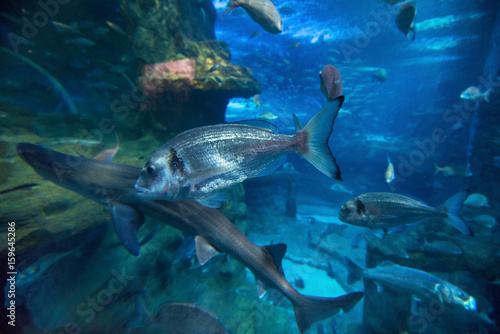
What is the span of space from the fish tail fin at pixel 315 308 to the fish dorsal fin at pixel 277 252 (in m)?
0.69

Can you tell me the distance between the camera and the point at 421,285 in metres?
3.73

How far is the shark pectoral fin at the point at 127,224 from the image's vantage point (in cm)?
206

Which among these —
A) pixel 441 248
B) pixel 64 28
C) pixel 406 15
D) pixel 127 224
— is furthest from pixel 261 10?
pixel 441 248

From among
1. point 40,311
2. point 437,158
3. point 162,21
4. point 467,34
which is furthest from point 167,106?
point 467,34

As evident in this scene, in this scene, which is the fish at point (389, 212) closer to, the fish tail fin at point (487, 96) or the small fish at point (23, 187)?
the small fish at point (23, 187)

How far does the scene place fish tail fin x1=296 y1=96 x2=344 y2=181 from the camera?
5.00ft

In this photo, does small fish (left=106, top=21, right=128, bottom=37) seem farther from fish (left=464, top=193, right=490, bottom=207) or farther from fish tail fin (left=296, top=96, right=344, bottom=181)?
fish (left=464, top=193, right=490, bottom=207)

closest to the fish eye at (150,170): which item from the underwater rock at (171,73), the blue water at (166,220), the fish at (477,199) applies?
the blue water at (166,220)

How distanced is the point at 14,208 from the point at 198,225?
2.38m

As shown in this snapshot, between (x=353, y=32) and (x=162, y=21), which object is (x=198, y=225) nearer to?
(x=162, y=21)

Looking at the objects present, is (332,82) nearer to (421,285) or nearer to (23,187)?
(421,285)

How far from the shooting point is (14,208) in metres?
2.43

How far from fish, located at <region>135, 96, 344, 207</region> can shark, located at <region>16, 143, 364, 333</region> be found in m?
0.77

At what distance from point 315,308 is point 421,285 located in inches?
106
